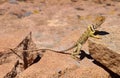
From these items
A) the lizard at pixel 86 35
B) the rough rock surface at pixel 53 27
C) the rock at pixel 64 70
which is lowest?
the rough rock surface at pixel 53 27

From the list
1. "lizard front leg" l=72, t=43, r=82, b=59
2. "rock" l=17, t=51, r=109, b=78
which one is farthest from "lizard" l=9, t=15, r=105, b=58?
"rock" l=17, t=51, r=109, b=78

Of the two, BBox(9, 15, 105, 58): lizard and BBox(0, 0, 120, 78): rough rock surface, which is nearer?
BBox(0, 0, 120, 78): rough rock surface

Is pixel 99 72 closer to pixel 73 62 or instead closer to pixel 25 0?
pixel 73 62

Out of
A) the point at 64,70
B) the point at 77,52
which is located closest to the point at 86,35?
the point at 77,52

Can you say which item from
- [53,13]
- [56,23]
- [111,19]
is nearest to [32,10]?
[53,13]

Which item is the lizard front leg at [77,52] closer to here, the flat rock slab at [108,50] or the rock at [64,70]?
the rock at [64,70]

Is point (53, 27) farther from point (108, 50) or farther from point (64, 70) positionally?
point (108, 50)

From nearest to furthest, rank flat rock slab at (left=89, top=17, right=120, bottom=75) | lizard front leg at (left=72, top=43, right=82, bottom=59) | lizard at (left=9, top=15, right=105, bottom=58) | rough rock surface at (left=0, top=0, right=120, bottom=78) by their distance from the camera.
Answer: flat rock slab at (left=89, top=17, right=120, bottom=75), rough rock surface at (left=0, top=0, right=120, bottom=78), lizard at (left=9, top=15, right=105, bottom=58), lizard front leg at (left=72, top=43, right=82, bottom=59)

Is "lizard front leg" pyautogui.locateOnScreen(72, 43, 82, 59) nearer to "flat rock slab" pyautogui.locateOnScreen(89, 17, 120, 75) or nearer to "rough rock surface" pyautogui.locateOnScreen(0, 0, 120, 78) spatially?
"rough rock surface" pyautogui.locateOnScreen(0, 0, 120, 78)

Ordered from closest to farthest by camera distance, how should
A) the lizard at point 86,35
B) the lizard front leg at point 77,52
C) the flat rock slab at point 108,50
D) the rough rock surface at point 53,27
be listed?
the flat rock slab at point 108,50
the rough rock surface at point 53,27
the lizard at point 86,35
the lizard front leg at point 77,52

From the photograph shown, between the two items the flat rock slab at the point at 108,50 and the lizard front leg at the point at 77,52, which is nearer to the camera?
the flat rock slab at the point at 108,50

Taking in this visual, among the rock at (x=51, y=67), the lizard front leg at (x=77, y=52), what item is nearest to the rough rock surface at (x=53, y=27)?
the rock at (x=51, y=67)
